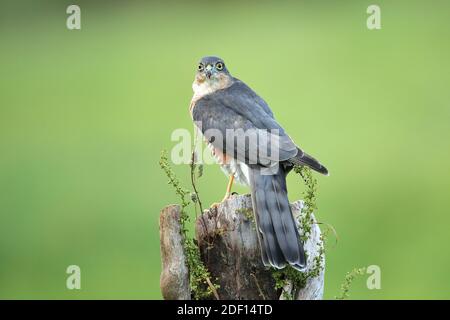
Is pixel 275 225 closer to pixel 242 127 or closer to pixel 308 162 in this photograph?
pixel 308 162

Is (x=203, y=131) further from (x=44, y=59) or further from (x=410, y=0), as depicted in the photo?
(x=410, y=0)

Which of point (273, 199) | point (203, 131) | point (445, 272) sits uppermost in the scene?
point (203, 131)

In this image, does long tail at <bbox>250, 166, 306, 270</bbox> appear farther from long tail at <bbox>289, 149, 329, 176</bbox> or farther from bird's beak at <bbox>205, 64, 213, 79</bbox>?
bird's beak at <bbox>205, 64, 213, 79</bbox>

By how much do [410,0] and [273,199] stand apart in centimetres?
1563

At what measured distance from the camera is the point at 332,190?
10641 mm

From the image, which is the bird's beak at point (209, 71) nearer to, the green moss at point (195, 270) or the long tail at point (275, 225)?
the long tail at point (275, 225)

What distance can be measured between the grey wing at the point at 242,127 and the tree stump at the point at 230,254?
1.64ft

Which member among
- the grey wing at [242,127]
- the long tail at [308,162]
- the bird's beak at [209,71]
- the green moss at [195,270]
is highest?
the bird's beak at [209,71]

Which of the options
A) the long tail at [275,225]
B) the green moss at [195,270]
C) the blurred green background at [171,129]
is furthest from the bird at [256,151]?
the blurred green background at [171,129]

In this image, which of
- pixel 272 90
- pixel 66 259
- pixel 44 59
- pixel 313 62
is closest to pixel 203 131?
pixel 66 259

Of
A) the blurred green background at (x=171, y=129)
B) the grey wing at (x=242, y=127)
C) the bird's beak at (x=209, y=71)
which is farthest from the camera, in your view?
the blurred green background at (x=171, y=129)

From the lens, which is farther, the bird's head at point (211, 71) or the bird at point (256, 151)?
the bird's head at point (211, 71)

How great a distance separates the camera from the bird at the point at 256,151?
432 centimetres

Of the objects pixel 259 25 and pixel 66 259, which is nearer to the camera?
pixel 66 259
